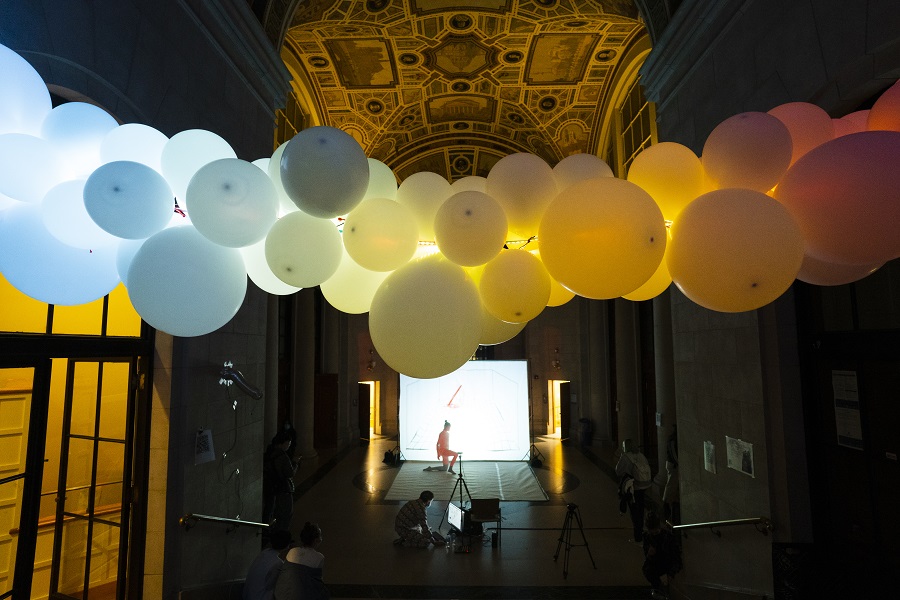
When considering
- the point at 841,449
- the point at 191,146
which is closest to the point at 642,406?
the point at 841,449

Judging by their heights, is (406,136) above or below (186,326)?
above

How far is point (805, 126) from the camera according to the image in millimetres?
2109

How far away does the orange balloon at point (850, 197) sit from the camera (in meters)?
1.61

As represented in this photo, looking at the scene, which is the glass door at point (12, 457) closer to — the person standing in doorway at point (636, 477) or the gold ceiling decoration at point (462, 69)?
the person standing in doorway at point (636, 477)

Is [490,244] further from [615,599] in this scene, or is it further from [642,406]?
[642,406]

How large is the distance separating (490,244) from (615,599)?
4.84m

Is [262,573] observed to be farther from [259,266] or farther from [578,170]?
[578,170]

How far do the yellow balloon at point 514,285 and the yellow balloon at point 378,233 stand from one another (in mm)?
419

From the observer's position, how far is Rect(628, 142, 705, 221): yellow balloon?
6.99 feet

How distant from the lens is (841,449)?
3184mm

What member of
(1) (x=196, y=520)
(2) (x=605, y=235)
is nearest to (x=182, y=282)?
(2) (x=605, y=235)

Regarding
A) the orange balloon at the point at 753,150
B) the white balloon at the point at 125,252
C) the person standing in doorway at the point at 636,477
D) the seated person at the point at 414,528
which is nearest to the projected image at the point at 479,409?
the person standing in doorway at the point at 636,477

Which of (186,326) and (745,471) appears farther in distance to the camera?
(745,471)

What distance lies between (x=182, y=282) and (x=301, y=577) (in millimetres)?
2743
